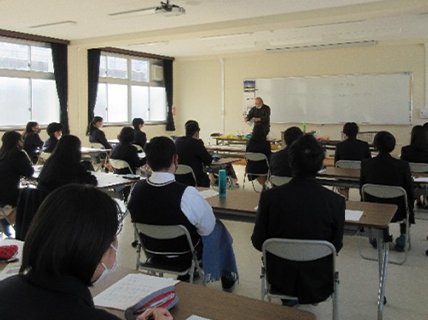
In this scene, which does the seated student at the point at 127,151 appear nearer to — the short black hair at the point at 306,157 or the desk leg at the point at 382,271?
the desk leg at the point at 382,271

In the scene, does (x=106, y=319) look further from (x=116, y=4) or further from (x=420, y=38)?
(x=420, y=38)

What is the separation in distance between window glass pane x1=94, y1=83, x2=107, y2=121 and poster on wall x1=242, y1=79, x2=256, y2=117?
363 centimetres

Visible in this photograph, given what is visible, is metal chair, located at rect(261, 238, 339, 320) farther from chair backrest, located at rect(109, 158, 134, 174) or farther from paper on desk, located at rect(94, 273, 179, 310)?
chair backrest, located at rect(109, 158, 134, 174)

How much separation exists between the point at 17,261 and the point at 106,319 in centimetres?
127

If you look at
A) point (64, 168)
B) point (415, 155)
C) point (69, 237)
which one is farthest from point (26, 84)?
point (69, 237)

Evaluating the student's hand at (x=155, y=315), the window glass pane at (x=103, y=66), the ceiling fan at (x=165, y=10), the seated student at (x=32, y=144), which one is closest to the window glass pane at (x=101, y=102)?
the window glass pane at (x=103, y=66)

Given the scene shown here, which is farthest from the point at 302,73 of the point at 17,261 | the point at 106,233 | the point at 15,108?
the point at 106,233

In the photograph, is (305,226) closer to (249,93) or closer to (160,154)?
(160,154)

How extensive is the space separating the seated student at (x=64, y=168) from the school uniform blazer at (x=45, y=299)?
7.89 feet

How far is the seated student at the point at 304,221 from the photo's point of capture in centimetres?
242

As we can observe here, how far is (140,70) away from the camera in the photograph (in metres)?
12.1

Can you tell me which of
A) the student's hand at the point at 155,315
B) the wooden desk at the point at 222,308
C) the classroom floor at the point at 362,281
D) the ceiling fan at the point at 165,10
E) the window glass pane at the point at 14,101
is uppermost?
the ceiling fan at the point at 165,10

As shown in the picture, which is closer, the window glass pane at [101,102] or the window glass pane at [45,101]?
the window glass pane at [45,101]

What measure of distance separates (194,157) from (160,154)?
100 inches
